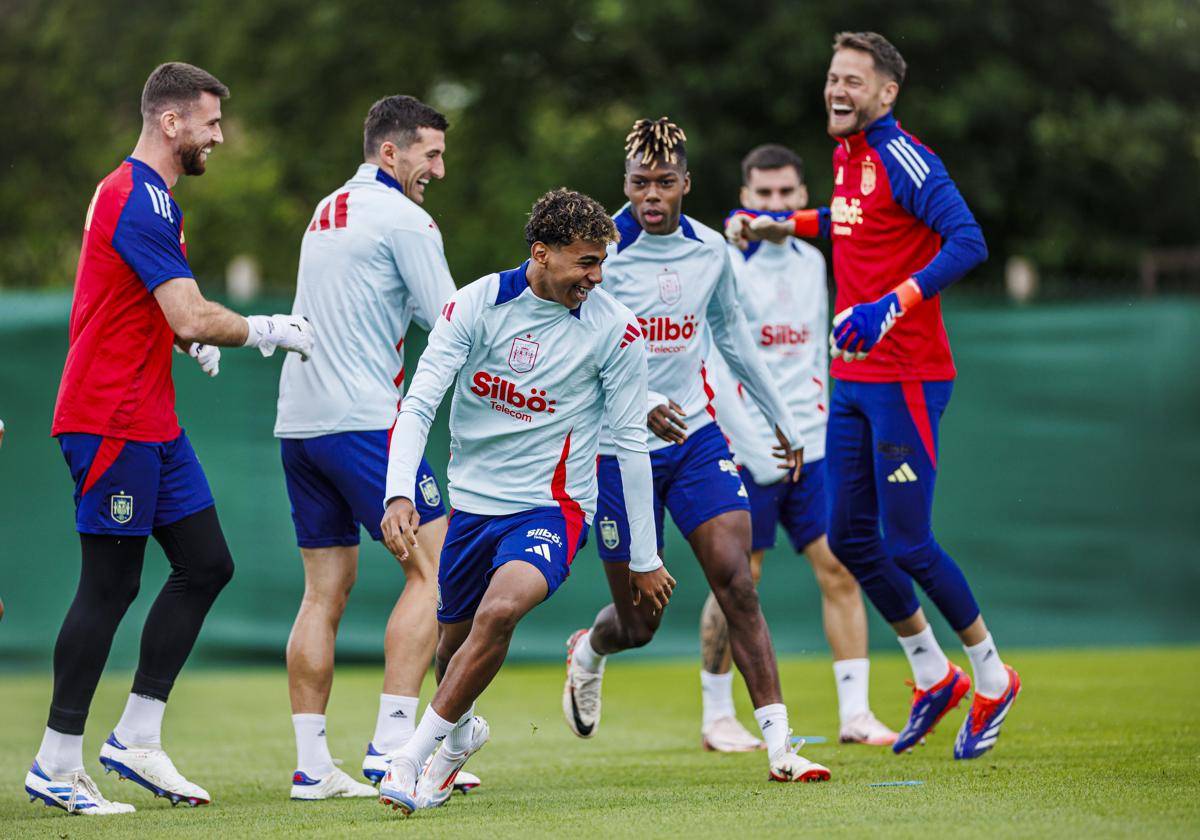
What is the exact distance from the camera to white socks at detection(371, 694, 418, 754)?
20.5 ft

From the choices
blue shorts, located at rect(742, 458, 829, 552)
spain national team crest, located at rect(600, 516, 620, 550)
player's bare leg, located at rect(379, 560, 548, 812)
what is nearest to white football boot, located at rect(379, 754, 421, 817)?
player's bare leg, located at rect(379, 560, 548, 812)

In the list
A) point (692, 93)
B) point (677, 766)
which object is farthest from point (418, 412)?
point (692, 93)

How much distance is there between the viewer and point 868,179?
6.79 metres

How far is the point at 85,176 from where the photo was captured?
29281 mm

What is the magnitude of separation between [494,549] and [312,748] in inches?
44.1

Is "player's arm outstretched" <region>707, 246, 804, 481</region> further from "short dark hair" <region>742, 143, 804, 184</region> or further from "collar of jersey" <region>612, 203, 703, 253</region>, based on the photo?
"short dark hair" <region>742, 143, 804, 184</region>

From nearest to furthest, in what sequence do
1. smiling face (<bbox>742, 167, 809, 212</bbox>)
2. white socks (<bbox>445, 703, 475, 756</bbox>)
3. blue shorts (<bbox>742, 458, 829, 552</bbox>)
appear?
white socks (<bbox>445, 703, 475, 756</bbox>)
blue shorts (<bbox>742, 458, 829, 552</bbox>)
smiling face (<bbox>742, 167, 809, 212</bbox>)

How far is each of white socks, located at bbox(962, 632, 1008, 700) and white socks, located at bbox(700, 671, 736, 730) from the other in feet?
4.31

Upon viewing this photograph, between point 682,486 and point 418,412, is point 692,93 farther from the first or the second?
point 418,412

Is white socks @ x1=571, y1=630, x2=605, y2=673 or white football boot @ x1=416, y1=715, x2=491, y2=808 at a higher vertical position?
white football boot @ x1=416, y1=715, x2=491, y2=808

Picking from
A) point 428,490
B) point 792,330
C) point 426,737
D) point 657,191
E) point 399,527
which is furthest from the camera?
point 792,330

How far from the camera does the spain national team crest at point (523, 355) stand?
562 centimetres

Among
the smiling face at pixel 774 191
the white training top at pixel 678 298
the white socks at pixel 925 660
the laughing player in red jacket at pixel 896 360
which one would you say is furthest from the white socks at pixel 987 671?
the smiling face at pixel 774 191

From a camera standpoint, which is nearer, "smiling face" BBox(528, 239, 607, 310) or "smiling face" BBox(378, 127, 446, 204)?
"smiling face" BBox(528, 239, 607, 310)
